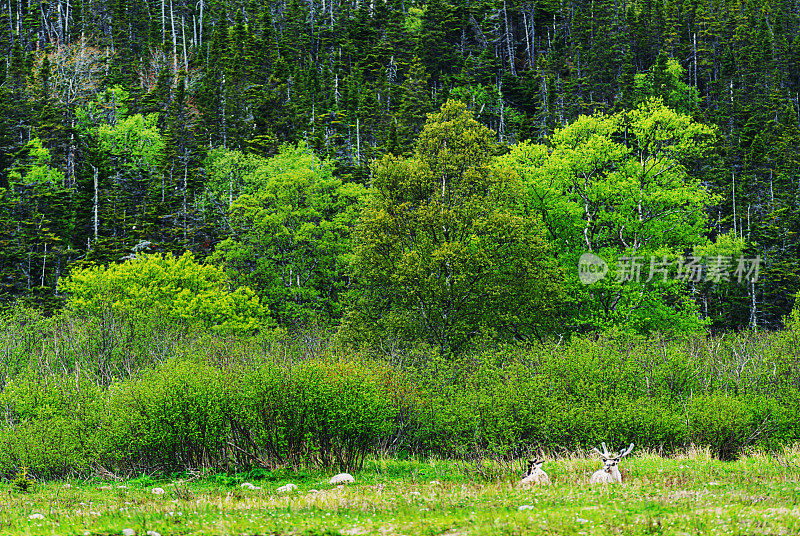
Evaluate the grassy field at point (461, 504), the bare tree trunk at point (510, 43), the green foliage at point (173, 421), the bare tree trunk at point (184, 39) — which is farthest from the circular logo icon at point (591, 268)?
the bare tree trunk at point (184, 39)

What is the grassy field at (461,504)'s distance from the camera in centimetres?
1072

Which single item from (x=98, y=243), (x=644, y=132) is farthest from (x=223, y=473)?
(x=98, y=243)

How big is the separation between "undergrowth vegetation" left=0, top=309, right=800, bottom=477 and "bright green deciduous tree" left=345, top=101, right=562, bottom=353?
2.75m

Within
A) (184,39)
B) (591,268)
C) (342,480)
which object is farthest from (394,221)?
(184,39)

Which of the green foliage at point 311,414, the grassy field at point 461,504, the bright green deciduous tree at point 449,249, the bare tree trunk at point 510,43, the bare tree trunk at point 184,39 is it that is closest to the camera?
the grassy field at point 461,504

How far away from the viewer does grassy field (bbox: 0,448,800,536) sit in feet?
35.2

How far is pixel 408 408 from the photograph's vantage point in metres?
25.2

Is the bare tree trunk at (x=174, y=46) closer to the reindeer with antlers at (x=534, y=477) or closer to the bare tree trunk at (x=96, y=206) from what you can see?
the bare tree trunk at (x=96, y=206)

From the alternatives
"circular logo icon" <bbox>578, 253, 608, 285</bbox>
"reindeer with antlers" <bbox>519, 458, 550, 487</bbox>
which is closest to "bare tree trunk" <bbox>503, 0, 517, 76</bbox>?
"circular logo icon" <bbox>578, 253, 608, 285</bbox>

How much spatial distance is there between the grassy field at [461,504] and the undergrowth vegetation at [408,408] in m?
1.76

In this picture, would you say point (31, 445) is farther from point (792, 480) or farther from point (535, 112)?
point (535, 112)

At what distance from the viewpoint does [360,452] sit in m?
20.7

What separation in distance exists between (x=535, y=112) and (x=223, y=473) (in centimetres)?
7983

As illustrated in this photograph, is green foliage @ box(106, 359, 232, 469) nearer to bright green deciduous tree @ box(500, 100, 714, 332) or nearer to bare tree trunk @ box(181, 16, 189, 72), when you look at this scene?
bright green deciduous tree @ box(500, 100, 714, 332)
